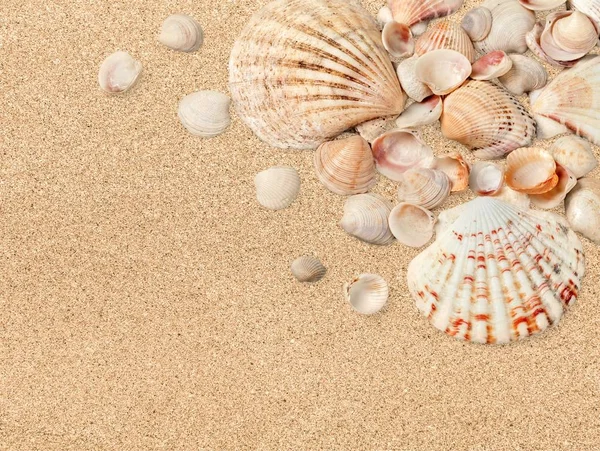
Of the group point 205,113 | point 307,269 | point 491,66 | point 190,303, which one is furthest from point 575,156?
point 190,303

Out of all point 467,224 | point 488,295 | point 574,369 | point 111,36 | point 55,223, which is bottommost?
point 574,369

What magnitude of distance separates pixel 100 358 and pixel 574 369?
5.24 ft

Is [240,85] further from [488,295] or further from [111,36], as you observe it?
[488,295]

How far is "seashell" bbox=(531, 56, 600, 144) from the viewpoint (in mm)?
2232

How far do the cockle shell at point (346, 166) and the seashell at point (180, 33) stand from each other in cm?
58

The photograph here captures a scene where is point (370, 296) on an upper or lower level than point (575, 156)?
lower

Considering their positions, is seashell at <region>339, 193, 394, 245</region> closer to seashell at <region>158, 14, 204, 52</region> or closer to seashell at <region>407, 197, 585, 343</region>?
seashell at <region>407, 197, 585, 343</region>

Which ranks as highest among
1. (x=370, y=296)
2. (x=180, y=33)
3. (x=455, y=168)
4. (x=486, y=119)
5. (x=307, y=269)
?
(x=180, y=33)

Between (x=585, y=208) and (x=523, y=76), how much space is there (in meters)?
0.48

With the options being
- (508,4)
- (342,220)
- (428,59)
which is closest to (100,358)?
(342,220)

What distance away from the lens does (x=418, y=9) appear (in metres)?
2.27

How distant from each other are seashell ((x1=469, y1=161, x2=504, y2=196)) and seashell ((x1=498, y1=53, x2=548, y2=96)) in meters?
0.28

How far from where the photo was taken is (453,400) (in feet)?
7.40

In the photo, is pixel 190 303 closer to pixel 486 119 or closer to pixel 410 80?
pixel 410 80
